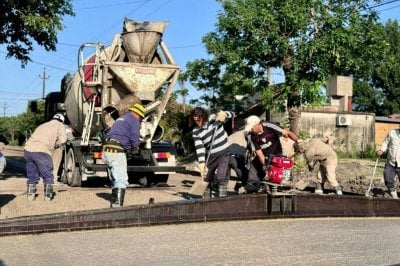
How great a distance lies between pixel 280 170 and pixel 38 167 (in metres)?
4.33

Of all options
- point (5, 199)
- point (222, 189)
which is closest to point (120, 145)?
point (222, 189)

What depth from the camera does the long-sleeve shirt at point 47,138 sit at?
399 inches

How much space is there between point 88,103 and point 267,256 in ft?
28.7

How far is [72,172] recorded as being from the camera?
14.2 m

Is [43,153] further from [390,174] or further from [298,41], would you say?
[298,41]

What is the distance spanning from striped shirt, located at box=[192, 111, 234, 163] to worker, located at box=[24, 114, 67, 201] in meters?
2.62

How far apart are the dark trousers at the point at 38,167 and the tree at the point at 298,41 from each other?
27.1ft

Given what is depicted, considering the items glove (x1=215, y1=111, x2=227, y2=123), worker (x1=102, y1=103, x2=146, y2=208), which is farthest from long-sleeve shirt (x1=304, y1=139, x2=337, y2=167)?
worker (x1=102, y1=103, x2=146, y2=208)

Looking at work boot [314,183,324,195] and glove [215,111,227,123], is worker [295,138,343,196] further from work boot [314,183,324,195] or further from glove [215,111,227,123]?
glove [215,111,227,123]

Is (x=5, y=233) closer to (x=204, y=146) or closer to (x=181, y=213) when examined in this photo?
(x=181, y=213)

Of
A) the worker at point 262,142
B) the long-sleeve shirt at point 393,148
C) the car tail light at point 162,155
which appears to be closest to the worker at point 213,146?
the worker at point 262,142

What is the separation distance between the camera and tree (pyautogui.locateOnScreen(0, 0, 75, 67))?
1425 centimetres

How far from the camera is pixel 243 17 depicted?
1647cm

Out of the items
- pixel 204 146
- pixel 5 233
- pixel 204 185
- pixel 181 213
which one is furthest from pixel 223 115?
pixel 5 233
